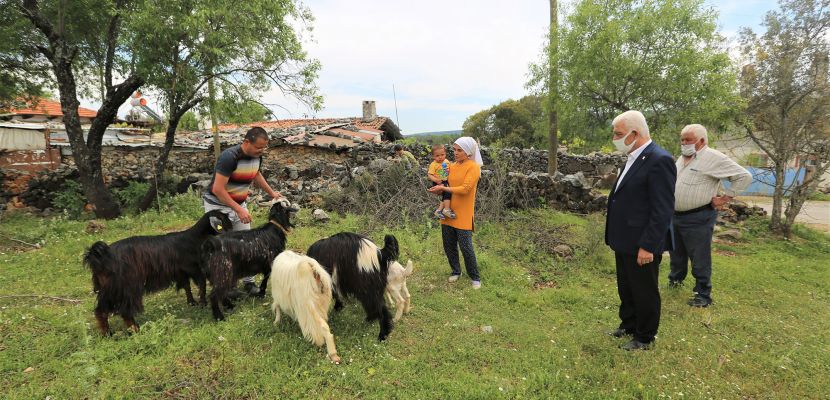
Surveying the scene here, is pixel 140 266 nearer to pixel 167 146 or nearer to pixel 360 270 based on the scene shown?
pixel 360 270

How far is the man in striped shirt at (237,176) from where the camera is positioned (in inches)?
146

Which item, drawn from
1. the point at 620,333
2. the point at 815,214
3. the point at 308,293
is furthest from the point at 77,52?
the point at 815,214

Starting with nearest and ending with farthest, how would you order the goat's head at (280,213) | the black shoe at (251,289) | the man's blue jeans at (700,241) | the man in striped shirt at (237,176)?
the man in striped shirt at (237,176) → the goat's head at (280,213) → the black shoe at (251,289) → the man's blue jeans at (700,241)

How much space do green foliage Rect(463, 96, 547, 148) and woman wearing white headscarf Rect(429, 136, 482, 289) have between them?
83.9 ft

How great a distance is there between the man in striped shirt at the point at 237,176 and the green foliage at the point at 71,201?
8764 mm

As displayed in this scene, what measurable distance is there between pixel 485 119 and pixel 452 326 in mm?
32817

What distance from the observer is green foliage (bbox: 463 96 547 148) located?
1185 inches

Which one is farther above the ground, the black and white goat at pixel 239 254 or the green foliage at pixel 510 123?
the green foliage at pixel 510 123

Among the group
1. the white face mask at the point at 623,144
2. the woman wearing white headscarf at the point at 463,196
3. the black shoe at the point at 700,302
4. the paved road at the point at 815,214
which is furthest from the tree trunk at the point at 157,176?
the paved road at the point at 815,214

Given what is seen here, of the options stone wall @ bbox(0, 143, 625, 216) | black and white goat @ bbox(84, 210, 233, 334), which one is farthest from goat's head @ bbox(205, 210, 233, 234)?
stone wall @ bbox(0, 143, 625, 216)

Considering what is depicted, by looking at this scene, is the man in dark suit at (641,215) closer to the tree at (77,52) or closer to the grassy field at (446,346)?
the grassy field at (446,346)

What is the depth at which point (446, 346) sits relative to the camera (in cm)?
337

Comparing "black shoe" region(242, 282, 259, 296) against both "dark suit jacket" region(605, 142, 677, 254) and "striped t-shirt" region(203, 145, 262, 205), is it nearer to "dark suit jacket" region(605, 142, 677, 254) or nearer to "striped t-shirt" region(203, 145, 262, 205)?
"striped t-shirt" region(203, 145, 262, 205)

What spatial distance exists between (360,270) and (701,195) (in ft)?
13.2
